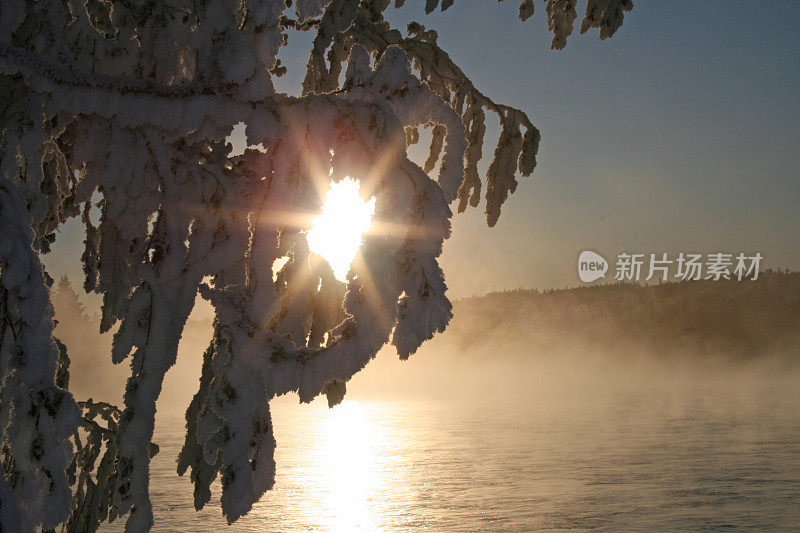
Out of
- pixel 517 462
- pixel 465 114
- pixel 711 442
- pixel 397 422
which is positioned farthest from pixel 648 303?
pixel 465 114

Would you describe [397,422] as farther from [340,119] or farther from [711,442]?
[340,119]

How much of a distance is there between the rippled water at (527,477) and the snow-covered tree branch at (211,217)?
15.2 metres

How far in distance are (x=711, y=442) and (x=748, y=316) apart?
64.4 meters

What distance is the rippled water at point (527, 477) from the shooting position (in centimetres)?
1748

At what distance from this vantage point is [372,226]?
2072 millimetres

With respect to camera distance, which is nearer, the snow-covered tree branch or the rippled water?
the snow-covered tree branch

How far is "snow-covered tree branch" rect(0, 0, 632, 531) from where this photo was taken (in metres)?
1.75

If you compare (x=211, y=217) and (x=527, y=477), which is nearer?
(x=211, y=217)

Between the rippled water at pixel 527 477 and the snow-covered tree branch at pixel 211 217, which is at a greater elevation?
the snow-covered tree branch at pixel 211 217

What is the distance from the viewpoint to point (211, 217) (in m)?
2.29

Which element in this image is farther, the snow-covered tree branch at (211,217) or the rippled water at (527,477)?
the rippled water at (527,477)

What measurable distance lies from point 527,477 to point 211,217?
23584mm

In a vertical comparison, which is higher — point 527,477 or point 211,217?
point 211,217

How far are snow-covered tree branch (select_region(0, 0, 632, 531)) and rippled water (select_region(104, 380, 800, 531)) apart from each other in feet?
49.8
